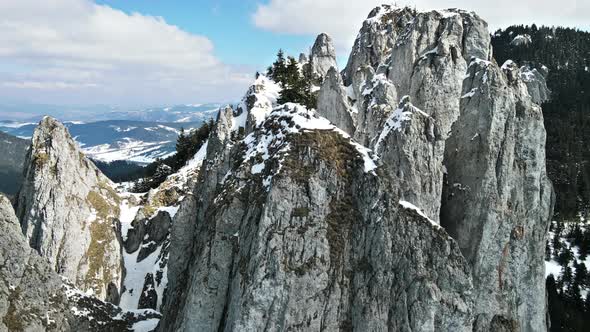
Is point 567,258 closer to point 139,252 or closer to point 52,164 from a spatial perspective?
point 139,252

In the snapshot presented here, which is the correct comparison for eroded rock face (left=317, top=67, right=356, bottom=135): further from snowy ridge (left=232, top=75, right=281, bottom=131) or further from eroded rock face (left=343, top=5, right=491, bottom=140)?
snowy ridge (left=232, top=75, right=281, bottom=131)

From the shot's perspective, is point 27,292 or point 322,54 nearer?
point 27,292

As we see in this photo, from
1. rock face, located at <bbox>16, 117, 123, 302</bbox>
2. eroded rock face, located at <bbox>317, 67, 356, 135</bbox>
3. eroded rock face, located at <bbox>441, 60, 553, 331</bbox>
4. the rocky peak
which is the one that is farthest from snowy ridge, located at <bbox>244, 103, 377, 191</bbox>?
the rocky peak

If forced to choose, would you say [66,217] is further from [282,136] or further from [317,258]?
[317,258]

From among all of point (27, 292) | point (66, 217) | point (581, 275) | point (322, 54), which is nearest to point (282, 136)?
point (27, 292)

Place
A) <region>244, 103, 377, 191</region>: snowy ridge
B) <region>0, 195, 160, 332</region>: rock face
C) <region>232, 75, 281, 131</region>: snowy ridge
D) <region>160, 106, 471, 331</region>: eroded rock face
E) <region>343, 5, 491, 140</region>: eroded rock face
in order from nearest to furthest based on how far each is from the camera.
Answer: <region>160, 106, 471, 331</region>: eroded rock face < <region>244, 103, 377, 191</region>: snowy ridge < <region>0, 195, 160, 332</region>: rock face < <region>343, 5, 491, 140</region>: eroded rock face < <region>232, 75, 281, 131</region>: snowy ridge
